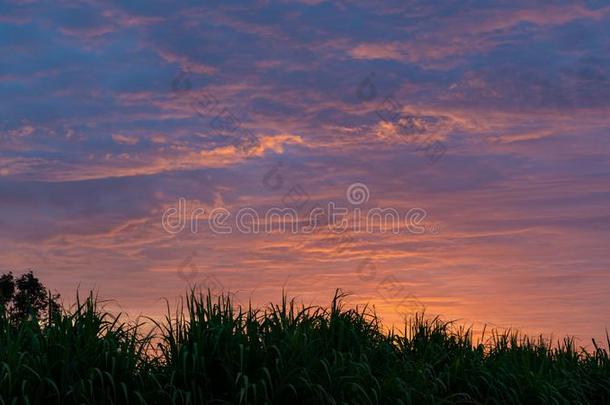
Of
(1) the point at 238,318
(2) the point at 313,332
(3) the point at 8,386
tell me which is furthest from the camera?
(2) the point at 313,332

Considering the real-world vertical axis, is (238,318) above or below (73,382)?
→ above

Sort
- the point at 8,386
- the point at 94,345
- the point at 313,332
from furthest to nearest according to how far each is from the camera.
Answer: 1. the point at 313,332
2. the point at 94,345
3. the point at 8,386

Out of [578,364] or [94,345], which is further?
[578,364]

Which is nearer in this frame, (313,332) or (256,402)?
(256,402)

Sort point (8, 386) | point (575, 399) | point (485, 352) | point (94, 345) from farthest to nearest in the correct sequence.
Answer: point (485, 352)
point (575, 399)
point (94, 345)
point (8, 386)

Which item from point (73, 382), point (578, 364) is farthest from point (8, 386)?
point (578, 364)

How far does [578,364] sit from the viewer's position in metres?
15.3

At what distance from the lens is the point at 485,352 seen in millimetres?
14555

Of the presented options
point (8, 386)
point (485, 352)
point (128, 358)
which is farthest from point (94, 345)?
point (485, 352)

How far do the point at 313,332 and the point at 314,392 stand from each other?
5.07 ft

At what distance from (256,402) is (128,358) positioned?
1.67m

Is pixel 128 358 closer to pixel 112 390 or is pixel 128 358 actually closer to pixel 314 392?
pixel 112 390

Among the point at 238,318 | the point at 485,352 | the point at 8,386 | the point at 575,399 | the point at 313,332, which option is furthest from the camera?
the point at 485,352

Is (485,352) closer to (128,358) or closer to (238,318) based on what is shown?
(238,318)
